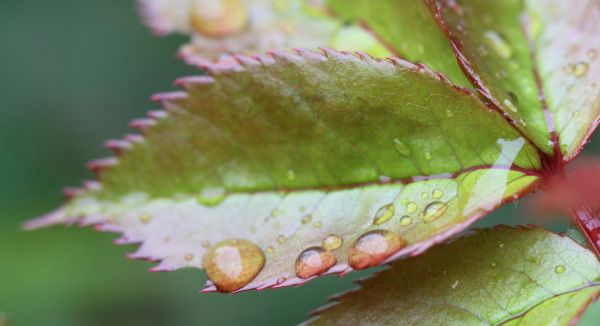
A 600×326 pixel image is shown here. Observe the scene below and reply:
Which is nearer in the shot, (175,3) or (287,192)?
(287,192)

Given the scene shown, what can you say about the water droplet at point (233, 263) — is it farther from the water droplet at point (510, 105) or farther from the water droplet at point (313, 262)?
the water droplet at point (510, 105)

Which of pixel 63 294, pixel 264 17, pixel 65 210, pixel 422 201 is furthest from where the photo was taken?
pixel 63 294

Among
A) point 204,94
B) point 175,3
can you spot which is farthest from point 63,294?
point 204,94

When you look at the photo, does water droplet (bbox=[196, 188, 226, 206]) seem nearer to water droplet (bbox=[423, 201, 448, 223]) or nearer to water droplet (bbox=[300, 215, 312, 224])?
water droplet (bbox=[300, 215, 312, 224])

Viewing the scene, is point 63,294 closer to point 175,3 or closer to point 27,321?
point 27,321

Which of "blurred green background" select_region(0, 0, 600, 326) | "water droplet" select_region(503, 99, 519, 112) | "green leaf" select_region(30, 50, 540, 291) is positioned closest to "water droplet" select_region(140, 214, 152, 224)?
"green leaf" select_region(30, 50, 540, 291)

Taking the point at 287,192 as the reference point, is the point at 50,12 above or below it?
above

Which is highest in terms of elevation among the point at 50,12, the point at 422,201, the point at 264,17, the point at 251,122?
the point at 50,12

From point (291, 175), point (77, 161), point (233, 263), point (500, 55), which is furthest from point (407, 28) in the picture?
point (77, 161)
